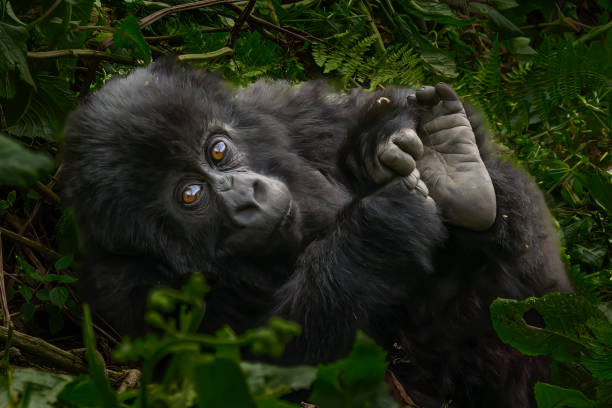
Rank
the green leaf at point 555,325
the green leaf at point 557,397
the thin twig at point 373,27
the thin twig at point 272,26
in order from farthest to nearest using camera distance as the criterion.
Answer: the thin twig at point 373,27 → the thin twig at point 272,26 → the green leaf at point 555,325 → the green leaf at point 557,397

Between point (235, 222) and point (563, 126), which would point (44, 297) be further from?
point (563, 126)

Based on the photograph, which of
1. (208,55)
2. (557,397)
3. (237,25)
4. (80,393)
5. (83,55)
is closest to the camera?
(80,393)

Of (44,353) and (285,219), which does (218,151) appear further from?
(44,353)

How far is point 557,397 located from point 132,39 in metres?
1.63

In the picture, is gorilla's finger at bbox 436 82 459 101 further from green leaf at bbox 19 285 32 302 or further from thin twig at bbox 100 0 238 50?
green leaf at bbox 19 285 32 302

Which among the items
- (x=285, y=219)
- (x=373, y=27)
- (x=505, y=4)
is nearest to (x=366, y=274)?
(x=285, y=219)

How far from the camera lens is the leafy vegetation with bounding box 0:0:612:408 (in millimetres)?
810

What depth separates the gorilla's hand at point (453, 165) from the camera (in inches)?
73.5

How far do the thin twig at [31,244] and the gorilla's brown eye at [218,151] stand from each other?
0.65m

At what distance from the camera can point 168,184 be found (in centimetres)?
195

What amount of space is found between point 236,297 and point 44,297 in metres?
0.61

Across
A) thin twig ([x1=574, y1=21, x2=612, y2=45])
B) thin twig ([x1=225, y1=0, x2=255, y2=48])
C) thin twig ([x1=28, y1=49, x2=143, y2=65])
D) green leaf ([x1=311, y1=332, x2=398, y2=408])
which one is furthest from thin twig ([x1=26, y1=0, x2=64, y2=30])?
thin twig ([x1=574, y1=21, x2=612, y2=45])

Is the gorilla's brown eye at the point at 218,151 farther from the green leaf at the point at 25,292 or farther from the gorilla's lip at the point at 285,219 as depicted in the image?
the green leaf at the point at 25,292

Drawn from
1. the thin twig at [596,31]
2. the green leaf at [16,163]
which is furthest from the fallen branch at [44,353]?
the thin twig at [596,31]
